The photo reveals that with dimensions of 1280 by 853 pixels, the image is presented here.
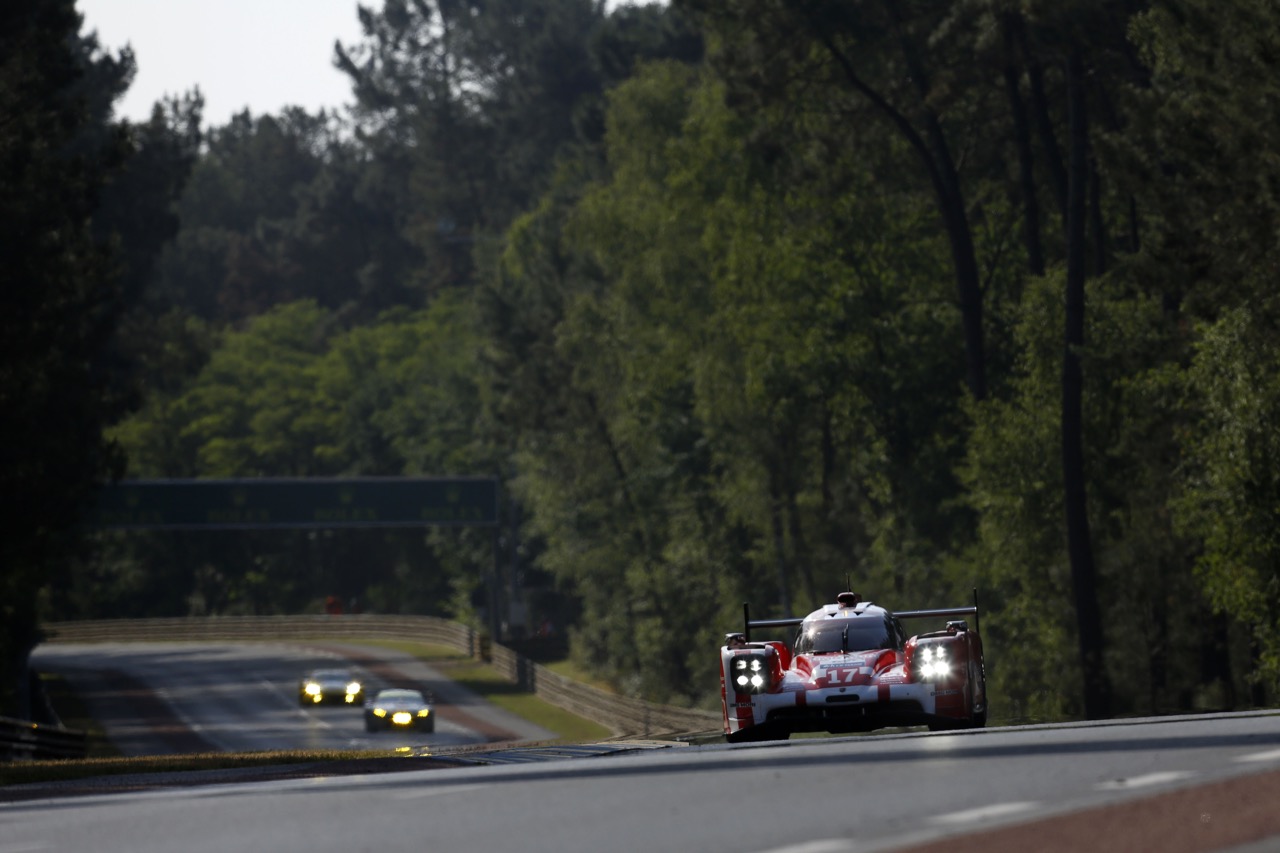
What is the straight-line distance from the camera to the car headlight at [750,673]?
1908cm

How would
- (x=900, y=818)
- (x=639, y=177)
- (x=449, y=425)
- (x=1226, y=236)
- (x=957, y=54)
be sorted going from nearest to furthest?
(x=900, y=818)
(x=1226, y=236)
(x=957, y=54)
(x=639, y=177)
(x=449, y=425)

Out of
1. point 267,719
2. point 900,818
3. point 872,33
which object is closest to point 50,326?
point 872,33

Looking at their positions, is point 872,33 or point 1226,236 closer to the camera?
point 1226,236

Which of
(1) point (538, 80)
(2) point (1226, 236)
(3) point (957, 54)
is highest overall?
(1) point (538, 80)

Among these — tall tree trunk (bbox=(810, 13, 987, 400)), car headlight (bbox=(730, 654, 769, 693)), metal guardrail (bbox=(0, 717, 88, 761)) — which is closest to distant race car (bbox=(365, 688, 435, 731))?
metal guardrail (bbox=(0, 717, 88, 761))

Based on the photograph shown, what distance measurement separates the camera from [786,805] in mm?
11172

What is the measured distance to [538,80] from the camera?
389 ft

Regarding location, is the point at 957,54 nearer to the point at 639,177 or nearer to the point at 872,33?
the point at 872,33

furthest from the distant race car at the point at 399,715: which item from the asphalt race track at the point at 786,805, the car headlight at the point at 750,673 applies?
the asphalt race track at the point at 786,805

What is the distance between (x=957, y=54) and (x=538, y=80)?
7364 cm

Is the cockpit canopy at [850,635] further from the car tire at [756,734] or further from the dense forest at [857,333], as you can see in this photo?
the dense forest at [857,333]

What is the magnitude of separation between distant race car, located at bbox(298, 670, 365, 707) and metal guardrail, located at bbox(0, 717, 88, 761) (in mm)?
19086

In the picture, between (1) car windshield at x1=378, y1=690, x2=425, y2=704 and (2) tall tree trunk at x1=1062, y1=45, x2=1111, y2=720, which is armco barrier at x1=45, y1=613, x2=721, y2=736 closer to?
(1) car windshield at x1=378, y1=690, x2=425, y2=704

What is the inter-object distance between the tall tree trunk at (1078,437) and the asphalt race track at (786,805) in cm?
2609
